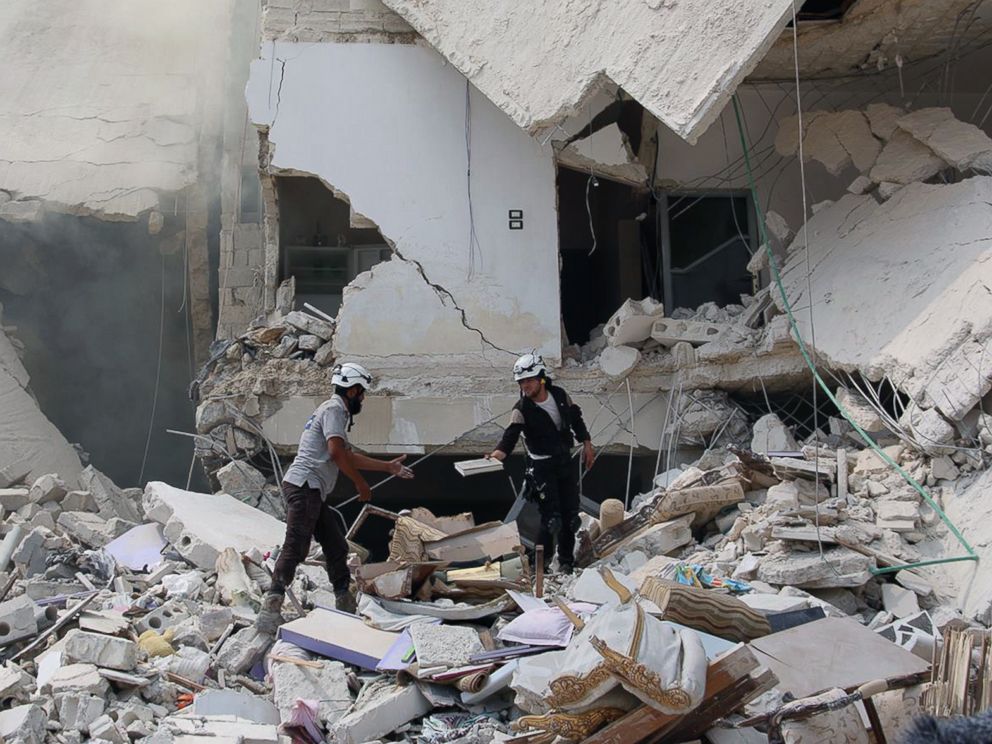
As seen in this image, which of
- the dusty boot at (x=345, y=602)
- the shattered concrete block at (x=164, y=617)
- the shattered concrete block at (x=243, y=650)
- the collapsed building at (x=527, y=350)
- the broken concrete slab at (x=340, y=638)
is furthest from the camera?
the dusty boot at (x=345, y=602)

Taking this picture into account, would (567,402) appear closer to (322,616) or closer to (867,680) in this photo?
(322,616)

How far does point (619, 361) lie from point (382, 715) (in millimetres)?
5230

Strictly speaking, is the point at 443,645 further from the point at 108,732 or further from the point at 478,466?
the point at 478,466

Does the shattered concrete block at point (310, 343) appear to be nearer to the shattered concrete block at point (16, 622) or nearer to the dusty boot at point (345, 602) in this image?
the dusty boot at point (345, 602)

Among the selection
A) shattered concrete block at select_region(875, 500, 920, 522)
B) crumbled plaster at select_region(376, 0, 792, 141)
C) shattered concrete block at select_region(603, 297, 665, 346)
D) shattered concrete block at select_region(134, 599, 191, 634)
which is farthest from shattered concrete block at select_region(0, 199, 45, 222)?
shattered concrete block at select_region(875, 500, 920, 522)

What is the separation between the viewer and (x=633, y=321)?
9.95 meters

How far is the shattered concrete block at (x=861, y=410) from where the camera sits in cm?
814

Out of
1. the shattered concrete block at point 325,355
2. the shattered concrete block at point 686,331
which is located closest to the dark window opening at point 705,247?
the shattered concrete block at point 686,331

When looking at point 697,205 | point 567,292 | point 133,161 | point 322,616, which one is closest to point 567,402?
point 322,616

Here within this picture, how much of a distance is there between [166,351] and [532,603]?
9209 mm

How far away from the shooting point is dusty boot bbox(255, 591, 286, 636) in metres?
6.43

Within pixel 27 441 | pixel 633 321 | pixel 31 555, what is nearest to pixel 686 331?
pixel 633 321

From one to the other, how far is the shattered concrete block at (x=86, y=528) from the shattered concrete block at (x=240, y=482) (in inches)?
43.1

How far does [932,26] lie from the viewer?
9344 millimetres
